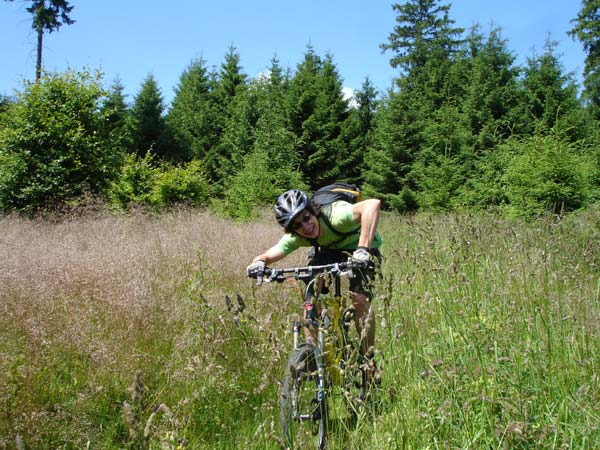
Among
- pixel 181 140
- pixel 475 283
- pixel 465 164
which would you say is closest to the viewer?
pixel 475 283

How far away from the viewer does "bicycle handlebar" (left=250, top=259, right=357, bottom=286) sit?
2770 mm

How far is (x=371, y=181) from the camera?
18781 millimetres

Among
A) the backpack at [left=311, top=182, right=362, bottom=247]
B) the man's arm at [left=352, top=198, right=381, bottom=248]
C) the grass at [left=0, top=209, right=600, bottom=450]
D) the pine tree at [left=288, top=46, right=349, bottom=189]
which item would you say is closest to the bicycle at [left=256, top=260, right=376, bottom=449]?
the grass at [left=0, top=209, right=600, bottom=450]

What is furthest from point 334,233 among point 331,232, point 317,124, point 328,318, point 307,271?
point 317,124

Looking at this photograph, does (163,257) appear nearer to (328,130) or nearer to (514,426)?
(514,426)

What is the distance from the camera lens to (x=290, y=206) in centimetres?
321

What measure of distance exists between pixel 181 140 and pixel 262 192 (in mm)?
11956

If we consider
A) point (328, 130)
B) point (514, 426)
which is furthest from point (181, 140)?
point (514, 426)

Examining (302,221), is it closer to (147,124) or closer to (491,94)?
(491,94)

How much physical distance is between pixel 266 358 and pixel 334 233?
106 centimetres

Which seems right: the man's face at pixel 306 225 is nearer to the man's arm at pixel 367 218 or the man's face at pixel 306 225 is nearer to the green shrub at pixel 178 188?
the man's arm at pixel 367 218

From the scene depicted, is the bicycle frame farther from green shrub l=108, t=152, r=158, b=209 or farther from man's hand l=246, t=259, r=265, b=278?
green shrub l=108, t=152, r=158, b=209

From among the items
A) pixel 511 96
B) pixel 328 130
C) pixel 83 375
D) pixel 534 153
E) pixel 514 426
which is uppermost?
pixel 511 96

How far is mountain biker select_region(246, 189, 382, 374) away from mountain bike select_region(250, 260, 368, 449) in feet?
0.73
